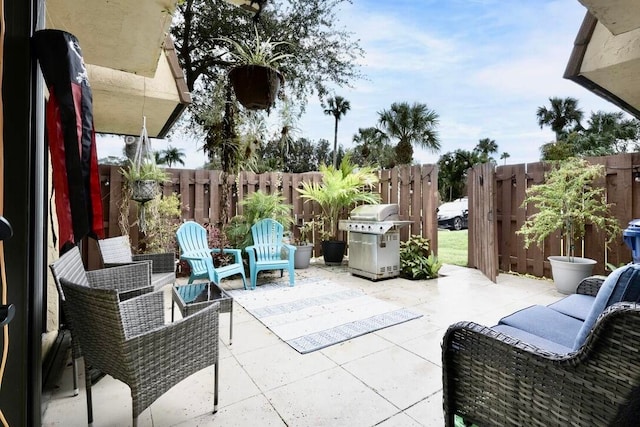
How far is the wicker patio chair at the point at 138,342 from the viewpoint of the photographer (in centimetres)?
148

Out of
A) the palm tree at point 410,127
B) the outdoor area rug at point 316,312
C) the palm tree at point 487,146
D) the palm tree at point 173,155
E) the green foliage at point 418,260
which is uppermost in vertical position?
the palm tree at point 487,146

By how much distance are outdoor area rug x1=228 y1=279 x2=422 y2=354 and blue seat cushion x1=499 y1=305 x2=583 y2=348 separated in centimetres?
127

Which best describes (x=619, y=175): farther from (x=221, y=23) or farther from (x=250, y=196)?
(x=221, y=23)

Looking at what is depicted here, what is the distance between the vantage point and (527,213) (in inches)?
193

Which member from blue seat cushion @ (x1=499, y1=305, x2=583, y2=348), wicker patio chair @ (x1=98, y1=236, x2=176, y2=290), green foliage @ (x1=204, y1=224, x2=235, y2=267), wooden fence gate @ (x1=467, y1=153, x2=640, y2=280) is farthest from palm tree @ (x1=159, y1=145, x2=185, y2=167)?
blue seat cushion @ (x1=499, y1=305, x2=583, y2=348)

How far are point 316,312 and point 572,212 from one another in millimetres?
3417

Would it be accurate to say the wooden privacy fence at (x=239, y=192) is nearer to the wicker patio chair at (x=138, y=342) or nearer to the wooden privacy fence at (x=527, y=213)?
the wooden privacy fence at (x=527, y=213)

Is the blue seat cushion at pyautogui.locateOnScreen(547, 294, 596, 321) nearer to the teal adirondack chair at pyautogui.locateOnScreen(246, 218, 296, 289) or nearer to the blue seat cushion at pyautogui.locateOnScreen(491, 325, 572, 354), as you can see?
the blue seat cushion at pyautogui.locateOnScreen(491, 325, 572, 354)

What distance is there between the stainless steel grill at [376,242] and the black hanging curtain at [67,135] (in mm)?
3884

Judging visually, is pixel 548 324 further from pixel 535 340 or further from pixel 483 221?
pixel 483 221

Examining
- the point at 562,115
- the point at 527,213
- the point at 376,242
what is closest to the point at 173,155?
the point at 376,242

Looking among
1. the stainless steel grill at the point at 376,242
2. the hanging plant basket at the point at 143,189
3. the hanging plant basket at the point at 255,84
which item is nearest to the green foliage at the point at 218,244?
the hanging plant basket at the point at 143,189

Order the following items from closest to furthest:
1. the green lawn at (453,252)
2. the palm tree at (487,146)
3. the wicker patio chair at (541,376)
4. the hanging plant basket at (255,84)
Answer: the wicker patio chair at (541,376) < the hanging plant basket at (255,84) < the green lawn at (453,252) < the palm tree at (487,146)

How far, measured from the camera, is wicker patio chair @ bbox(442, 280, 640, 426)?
941mm
